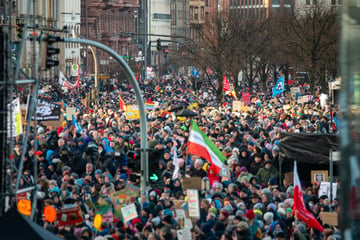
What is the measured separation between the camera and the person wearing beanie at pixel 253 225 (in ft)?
39.4

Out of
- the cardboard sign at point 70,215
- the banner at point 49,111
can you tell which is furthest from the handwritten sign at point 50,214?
the banner at point 49,111

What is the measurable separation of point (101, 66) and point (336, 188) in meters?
95.4

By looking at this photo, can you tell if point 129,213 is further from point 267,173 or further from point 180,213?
point 267,173

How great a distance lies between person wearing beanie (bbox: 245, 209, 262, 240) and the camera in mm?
12008

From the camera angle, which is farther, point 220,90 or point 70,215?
point 220,90

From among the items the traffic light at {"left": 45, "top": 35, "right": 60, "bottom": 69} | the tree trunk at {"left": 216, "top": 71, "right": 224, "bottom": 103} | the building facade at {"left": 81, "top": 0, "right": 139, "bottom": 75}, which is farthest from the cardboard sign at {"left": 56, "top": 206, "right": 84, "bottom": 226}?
the building facade at {"left": 81, "top": 0, "right": 139, "bottom": 75}

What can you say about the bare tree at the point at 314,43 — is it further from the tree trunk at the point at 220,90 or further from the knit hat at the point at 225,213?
the knit hat at the point at 225,213

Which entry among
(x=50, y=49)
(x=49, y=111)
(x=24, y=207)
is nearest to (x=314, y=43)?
(x=49, y=111)

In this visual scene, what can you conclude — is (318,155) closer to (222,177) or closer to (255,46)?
(222,177)

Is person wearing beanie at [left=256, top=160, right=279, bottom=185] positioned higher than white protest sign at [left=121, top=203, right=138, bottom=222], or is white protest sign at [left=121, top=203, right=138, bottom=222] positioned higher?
white protest sign at [left=121, top=203, right=138, bottom=222]

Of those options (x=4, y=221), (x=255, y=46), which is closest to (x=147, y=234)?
(x=4, y=221)

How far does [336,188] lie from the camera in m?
15.1

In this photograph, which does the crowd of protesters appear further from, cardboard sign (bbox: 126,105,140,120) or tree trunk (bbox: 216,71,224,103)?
tree trunk (bbox: 216,71,224,103)

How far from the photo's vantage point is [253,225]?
477 inches
